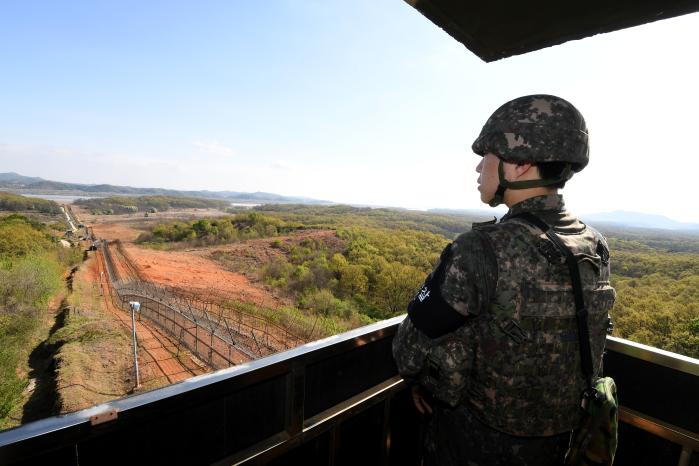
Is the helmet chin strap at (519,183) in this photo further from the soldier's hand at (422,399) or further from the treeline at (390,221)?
the treeline at (390,221)

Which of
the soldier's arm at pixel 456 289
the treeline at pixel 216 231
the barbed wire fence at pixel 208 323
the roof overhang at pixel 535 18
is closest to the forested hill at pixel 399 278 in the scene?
the treeline at pixel 216 231

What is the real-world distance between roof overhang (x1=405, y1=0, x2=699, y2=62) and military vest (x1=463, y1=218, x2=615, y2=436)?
3.33 feet

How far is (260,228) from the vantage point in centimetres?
6250

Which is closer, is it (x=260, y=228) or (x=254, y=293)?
(x=254, y=293)

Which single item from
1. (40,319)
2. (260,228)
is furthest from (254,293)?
(260,228)

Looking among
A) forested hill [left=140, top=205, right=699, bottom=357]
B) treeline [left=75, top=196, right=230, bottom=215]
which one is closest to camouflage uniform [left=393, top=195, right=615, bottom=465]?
forested hill [left=140, top=205, right=699, bottom=357]

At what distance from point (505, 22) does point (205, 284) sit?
36328 mm

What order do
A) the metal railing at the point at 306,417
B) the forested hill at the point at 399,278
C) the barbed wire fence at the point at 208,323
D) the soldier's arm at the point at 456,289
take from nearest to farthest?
1. the metal railing at the point at 306,417
2. the soldier's arm at the point at 456,289
3. the forested hill at the point at 399,278
4. the barbed wire fence at the point at 208,323

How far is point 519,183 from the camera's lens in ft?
4.66

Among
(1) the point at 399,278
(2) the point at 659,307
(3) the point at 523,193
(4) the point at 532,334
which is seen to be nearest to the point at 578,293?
(4) the point at 532,334

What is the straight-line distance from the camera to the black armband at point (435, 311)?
125 centimetres

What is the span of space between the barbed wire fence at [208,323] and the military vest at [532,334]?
47.5 ft

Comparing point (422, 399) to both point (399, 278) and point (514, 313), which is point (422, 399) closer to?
point (514, 313)

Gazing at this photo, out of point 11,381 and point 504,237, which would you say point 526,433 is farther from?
point 11,381
